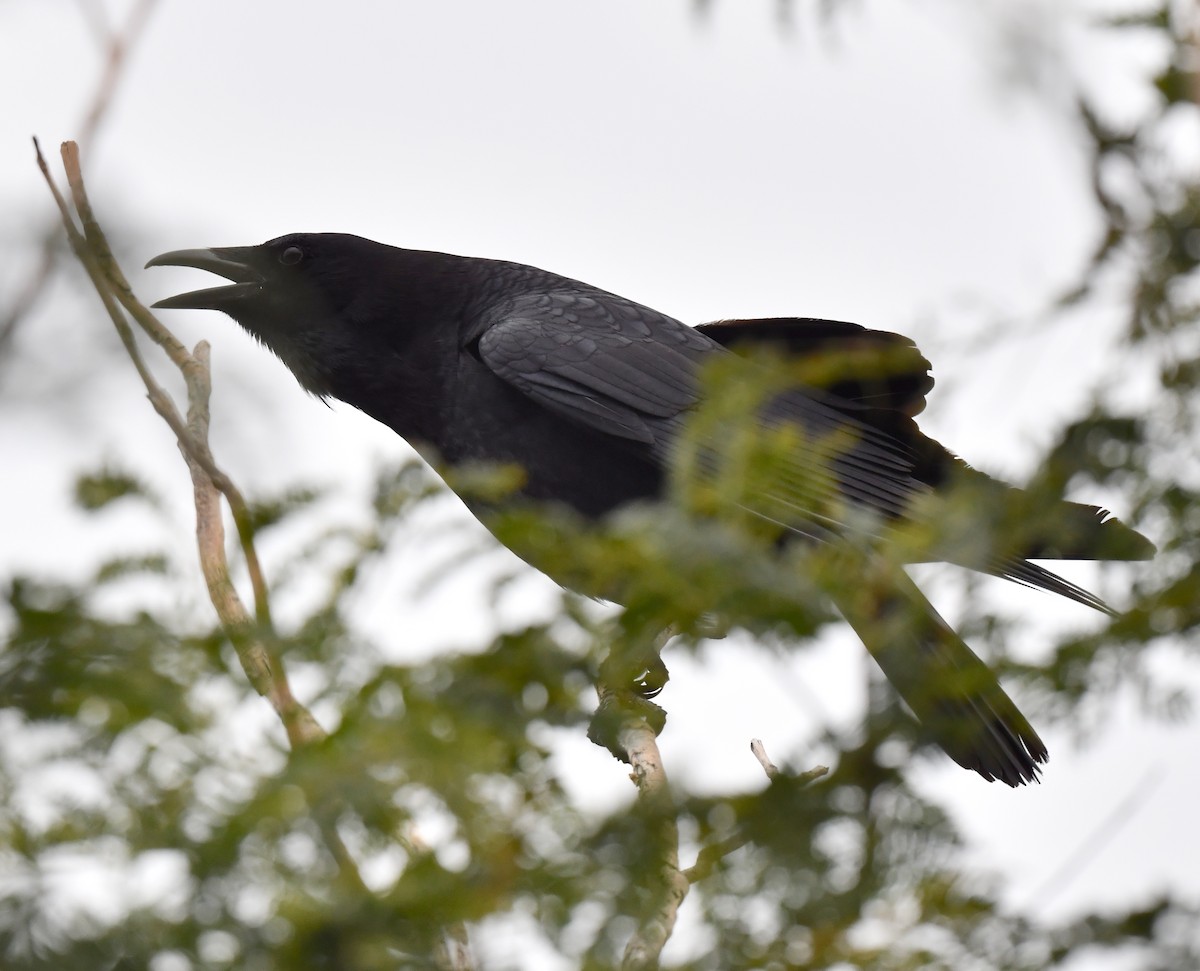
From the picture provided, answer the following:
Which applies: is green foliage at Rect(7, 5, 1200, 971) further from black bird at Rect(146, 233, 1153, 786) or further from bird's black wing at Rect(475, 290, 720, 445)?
bird's black wing at Rect(475, 290, 720, 445)

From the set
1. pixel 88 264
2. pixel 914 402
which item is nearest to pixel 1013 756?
pixel 914 402

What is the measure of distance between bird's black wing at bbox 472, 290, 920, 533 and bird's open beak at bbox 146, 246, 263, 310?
101 cm

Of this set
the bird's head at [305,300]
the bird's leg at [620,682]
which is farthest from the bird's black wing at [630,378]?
the bird's leg at [620,682]

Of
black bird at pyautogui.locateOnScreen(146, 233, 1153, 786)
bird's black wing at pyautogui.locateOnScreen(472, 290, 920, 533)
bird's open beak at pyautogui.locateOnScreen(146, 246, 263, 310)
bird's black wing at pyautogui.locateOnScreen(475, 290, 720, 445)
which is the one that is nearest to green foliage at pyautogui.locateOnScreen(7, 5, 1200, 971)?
black bird at pyautogui.locateOnScreen(146, 233, 1153, 786)

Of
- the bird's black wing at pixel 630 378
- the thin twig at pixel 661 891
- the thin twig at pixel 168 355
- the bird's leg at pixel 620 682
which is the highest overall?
the bird's black wing at pixel 630 378

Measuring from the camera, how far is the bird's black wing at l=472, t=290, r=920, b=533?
5371mm

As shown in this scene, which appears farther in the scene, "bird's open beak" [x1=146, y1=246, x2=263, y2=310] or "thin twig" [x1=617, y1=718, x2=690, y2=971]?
"bird's open beak" [x1=146, y1=246, x2=263, y2=310]

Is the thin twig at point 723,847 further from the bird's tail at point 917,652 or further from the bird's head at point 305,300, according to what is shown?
the bird's head at point 305,300

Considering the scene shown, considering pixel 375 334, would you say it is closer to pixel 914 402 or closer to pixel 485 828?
pixel 914 402

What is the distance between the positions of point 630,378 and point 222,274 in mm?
1812

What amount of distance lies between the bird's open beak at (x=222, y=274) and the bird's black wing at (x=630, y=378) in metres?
1.01

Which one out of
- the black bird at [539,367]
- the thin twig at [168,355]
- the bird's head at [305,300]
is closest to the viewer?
the thin twig at [168,355]

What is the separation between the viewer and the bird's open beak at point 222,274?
5.89 m

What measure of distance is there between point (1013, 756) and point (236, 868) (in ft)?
9.55
